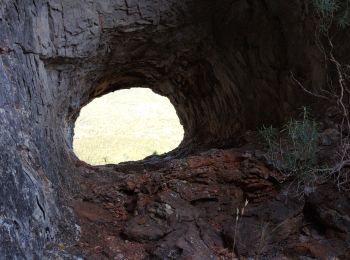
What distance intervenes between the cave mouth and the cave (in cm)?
607

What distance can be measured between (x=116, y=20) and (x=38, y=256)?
363cm

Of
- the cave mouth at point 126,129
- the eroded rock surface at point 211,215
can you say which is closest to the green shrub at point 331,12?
the eroded rock surface at point 211,215

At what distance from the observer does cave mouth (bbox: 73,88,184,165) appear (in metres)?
15.5

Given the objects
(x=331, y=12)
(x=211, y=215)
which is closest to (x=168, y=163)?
(x=211, y=215)

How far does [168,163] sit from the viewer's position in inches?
222

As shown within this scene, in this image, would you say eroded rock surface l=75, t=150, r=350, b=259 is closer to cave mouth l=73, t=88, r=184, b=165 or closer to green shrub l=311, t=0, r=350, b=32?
green shrub l=311, t=0, r=350, b=32

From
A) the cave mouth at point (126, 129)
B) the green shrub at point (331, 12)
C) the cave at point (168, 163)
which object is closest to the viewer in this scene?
the cave at point (168, 163)

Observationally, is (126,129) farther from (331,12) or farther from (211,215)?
(331,12)

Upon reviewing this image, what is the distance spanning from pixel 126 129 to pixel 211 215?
54.0 ft

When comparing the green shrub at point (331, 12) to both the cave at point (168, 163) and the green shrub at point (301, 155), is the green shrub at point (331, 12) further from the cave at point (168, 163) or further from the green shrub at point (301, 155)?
the green shrub at point (301, 155)

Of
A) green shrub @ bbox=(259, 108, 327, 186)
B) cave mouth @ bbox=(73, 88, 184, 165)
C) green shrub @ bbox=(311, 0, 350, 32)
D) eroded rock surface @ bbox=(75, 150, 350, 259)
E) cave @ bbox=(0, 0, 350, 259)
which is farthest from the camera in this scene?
cave mouth @ bbox=(73, 88, 184, 165)

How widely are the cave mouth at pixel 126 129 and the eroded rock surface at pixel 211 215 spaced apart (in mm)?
7454

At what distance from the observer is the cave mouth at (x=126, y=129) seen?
1553cm

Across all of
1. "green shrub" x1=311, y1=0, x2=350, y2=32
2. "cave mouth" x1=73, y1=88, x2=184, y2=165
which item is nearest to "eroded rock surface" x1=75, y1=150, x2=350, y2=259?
"green shrub" x1=311, y1=0, x2=350, y2=32
